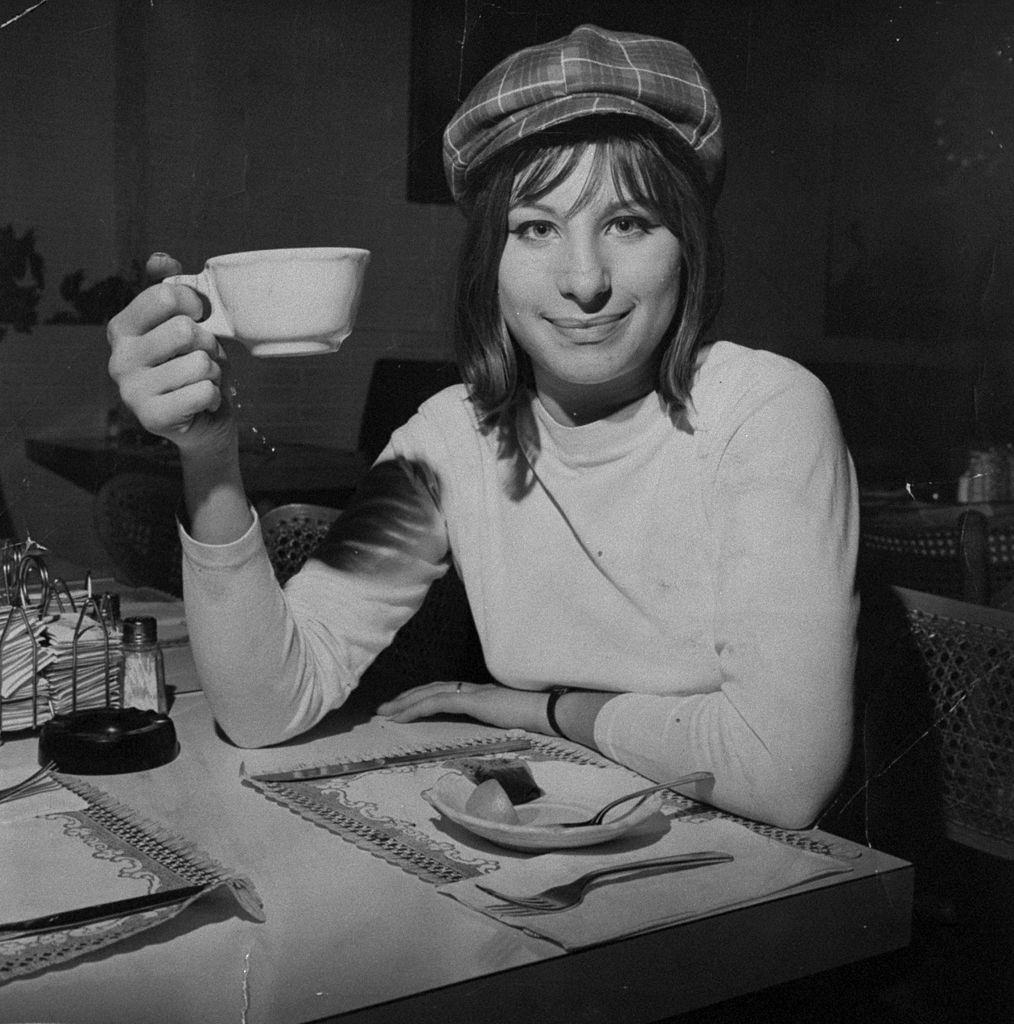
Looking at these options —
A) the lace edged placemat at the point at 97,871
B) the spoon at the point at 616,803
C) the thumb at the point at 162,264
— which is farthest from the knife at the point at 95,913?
the thumb at the point at 162,264

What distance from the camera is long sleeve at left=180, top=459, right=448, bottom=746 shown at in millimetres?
1284

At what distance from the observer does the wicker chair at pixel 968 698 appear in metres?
1.38

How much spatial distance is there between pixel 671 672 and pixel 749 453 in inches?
9.8

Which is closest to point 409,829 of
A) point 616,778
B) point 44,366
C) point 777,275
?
point 616,778

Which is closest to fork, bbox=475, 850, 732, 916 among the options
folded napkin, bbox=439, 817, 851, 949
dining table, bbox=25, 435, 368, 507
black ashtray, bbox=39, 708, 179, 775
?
folded napkin, bbox=439, 817, 851, 949

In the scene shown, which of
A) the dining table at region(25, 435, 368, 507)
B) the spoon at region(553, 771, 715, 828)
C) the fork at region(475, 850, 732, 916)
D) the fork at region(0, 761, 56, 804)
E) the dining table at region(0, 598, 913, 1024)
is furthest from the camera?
the dining table at region(25, 435, 368, 507)

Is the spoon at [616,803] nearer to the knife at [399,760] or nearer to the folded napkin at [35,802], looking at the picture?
the knife at [399,760]

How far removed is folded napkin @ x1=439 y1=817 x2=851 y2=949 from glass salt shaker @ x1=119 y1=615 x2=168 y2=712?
55cm

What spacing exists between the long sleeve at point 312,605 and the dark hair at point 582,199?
0.16 meters

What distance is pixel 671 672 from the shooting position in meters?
1.36

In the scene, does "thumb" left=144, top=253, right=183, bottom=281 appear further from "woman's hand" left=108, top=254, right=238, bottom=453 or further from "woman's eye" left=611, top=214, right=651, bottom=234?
"woman's eye" left=611, top=214, right=651, bottom=234

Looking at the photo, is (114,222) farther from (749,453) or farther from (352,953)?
(352,953)

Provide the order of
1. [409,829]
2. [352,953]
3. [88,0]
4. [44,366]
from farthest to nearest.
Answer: [44,366] < [88,0] < [409,829] < [352,953]

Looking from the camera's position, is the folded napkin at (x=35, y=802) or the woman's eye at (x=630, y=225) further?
the woman's eye at (x=630, y=225)
